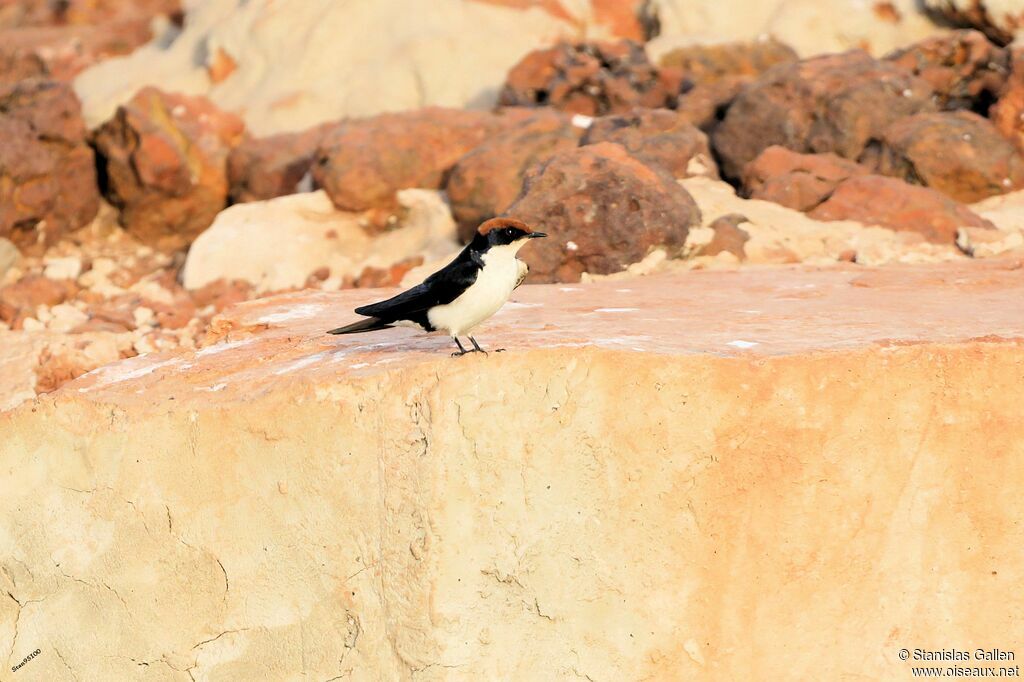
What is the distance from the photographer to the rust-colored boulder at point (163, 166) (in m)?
13.1

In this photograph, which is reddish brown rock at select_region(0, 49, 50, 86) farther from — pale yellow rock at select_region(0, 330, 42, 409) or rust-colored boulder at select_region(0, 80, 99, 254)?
pale yellow rock at select_region(0, 330, 42, 409)

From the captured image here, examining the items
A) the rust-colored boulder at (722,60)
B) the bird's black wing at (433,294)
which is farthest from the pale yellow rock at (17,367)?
the rust-colored boulder at (722,60)

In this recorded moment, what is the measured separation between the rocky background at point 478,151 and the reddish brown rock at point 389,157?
2 cm

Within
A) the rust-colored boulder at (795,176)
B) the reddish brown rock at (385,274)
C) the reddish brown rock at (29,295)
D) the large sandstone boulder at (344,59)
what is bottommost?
the reddish brown rock at (29,295)

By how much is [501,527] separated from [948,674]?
195cm

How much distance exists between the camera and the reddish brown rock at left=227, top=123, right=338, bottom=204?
13.0 metres

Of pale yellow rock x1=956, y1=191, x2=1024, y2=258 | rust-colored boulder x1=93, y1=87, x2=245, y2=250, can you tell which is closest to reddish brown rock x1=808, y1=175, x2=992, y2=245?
pale yellow rock x1=956, y1=191, x2=1024, y2=258

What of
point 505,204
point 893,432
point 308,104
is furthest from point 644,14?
point 893,432

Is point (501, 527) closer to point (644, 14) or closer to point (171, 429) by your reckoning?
point (171, 429)

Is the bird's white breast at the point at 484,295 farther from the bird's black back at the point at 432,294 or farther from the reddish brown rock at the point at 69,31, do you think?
the reddish brown rock at the point at 69,31

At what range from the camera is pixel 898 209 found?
953cm

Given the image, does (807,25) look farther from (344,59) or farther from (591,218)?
(591,218)

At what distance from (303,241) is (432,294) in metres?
7.05

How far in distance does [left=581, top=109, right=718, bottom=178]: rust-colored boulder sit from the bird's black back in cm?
576
